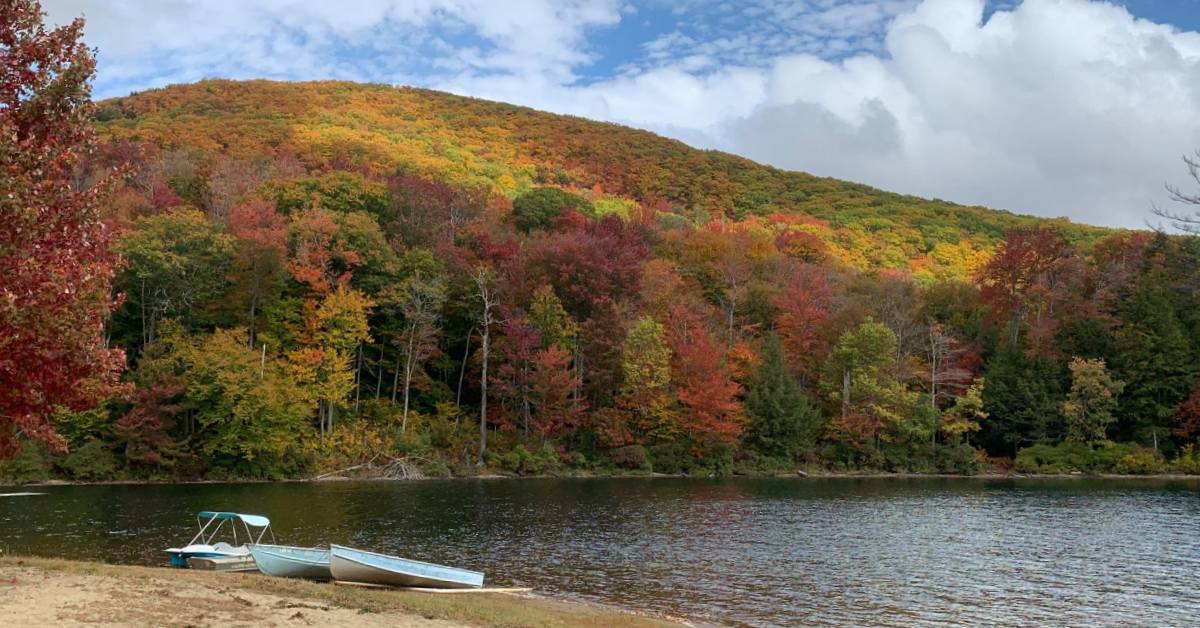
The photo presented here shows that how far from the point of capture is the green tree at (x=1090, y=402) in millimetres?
65125

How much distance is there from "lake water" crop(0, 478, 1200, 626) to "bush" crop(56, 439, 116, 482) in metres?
4.14

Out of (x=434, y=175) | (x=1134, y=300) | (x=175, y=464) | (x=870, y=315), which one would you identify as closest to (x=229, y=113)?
(x=434, y=175)

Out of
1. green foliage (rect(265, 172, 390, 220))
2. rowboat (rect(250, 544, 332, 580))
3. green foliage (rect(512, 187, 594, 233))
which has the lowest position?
rowboat (rect(250, 544, 332, 580))

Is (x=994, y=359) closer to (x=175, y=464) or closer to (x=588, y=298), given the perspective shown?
(x=588, y=298)

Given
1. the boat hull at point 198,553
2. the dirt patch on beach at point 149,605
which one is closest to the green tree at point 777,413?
the boat hull at point 198,553

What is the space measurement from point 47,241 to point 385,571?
443 inches

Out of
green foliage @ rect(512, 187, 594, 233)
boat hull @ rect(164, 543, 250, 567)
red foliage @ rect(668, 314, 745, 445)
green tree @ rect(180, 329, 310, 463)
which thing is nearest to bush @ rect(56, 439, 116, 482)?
green tree @ rect(180, 329, 310, 463)

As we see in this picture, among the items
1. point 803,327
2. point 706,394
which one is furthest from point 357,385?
point 803,327

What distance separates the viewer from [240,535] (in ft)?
102

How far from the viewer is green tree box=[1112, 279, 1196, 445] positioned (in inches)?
A: 2594

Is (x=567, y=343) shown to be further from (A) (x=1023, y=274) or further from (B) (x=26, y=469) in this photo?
(A) (x=1023, y=274)

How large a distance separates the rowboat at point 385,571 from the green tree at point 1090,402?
190ft

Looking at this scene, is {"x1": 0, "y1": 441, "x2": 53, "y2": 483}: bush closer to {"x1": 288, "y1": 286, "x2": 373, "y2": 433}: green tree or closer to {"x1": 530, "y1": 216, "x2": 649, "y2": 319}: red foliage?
{"x1": 288, "y1": 286, "x2": 373, "y2": 433}: green tree

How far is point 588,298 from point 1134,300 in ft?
139
